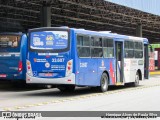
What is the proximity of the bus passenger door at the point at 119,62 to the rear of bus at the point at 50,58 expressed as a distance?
472cm

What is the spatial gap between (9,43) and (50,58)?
4.25 metres

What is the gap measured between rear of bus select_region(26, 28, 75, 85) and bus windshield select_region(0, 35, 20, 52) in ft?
9.80

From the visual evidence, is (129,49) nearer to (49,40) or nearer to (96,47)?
(96,47)

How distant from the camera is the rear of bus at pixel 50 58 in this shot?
60.4 feet

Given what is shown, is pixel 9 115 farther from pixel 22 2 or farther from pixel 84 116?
pixel 22 2

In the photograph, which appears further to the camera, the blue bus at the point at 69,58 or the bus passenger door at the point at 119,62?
the bus passenger door at the point at 119,62

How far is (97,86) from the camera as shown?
20438 mm

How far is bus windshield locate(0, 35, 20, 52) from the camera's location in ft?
72.8

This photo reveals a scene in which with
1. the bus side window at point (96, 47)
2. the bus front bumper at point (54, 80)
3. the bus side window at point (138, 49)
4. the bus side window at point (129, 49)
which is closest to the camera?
the bus front bumper at point (54, 80)

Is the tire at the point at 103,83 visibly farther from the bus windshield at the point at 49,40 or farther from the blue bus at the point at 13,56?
the blue bus at the point at 13,56

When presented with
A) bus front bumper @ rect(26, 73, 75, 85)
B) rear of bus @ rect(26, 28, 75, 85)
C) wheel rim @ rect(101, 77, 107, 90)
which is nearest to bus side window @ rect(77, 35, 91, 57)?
rear of bus @ rect(26, 28, 75, 85)

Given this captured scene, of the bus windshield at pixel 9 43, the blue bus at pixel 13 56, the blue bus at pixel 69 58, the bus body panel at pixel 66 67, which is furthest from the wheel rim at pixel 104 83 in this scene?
the bus windshield at pixel 9 43

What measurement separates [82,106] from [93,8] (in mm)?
27083

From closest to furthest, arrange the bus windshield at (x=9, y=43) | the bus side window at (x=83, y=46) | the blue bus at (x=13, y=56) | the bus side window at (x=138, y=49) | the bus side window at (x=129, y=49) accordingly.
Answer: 1. the bus side window at (x=83, y=46)
2. the blue bus at (x=13, y=56)
3. the bus windshield at (x=9, y=43)
4. the bus side window at (x=129, y=49)
5. the bus side window at (x=138, y=49)
